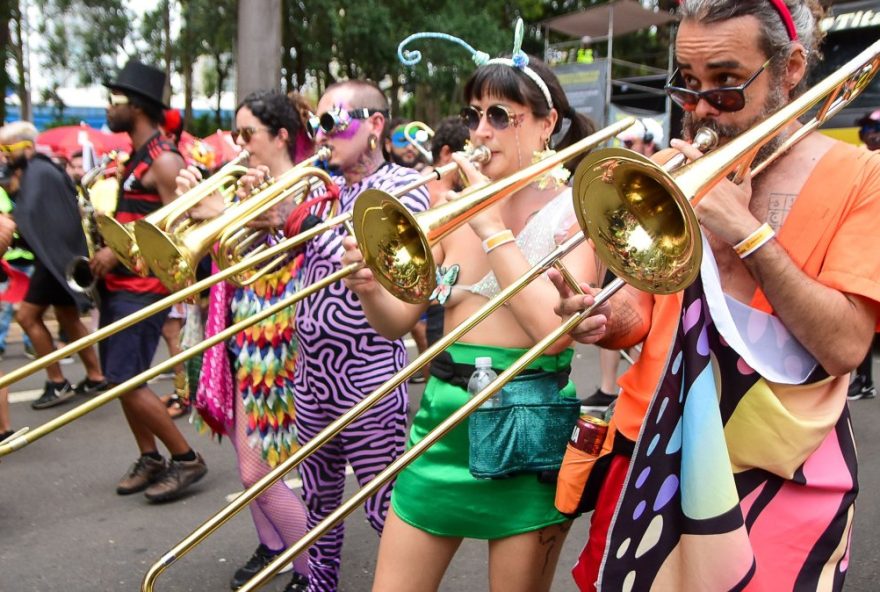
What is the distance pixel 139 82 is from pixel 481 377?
9.53 ft

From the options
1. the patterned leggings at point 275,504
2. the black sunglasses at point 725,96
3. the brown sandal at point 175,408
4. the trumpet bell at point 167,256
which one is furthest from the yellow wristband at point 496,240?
the brown sandal at point 175,408

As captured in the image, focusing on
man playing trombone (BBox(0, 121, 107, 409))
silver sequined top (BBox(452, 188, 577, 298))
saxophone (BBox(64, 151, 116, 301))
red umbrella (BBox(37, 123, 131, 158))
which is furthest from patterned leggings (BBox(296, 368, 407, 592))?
red umbrella (BBox(37, 123, 131, 158))

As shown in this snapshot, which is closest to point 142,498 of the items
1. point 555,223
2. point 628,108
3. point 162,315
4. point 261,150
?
point 162,315

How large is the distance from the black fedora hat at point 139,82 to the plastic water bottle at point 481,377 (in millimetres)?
2783

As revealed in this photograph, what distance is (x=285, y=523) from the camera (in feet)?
10.8

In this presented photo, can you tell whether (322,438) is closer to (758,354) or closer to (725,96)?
(758,354)

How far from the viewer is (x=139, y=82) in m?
4.26

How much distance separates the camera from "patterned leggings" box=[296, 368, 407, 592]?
2.89 metres

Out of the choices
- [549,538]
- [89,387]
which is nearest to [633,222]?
[549,538]

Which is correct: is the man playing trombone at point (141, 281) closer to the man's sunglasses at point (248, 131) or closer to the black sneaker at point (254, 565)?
the man's sunglasses at point (248, 131)

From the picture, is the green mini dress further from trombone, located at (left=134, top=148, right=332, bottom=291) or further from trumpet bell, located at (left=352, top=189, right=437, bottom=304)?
trombone, located at (left=134, top=148, right=332, bottom=291)

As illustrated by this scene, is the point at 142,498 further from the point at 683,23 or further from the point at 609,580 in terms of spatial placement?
the point at 683,23

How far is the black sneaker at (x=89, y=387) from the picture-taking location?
21.2ft

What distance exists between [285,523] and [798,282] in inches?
91.2
